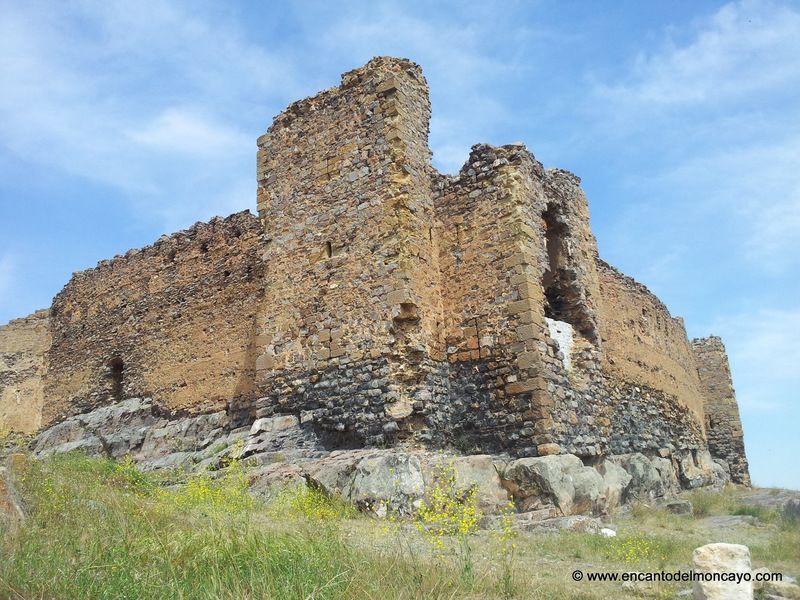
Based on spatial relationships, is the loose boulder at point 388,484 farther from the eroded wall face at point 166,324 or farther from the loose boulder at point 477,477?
the eroded wall face at point 166,324

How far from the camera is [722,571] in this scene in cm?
468

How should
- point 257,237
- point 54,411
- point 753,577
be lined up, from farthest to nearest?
point 54,411 < point 257,237 < point 753,577

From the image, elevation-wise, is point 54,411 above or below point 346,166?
below

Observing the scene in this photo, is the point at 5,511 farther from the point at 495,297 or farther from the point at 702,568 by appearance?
the point at 495,297

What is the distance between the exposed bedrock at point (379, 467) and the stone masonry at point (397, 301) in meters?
0.36

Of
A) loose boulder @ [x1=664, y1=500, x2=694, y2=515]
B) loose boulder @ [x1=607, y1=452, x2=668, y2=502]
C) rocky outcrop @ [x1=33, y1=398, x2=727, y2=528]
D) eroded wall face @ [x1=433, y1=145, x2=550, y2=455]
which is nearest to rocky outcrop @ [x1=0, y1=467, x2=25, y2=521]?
rocky outcrop @ [x1=33, y1=398, x2=727, y2=528]

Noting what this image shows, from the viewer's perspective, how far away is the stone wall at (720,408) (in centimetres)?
2073

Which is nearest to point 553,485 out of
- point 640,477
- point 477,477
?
point 477,477

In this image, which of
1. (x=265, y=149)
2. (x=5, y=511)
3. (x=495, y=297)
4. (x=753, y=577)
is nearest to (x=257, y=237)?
(x=265, y=149)

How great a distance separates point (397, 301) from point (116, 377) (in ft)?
27.5

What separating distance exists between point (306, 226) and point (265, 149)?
1.91 metres

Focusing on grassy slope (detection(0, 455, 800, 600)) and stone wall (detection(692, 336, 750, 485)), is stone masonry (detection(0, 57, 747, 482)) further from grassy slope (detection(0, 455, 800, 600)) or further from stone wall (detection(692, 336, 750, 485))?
stone wall (detection(692, 336, 750, 485))

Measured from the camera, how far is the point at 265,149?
12281mm

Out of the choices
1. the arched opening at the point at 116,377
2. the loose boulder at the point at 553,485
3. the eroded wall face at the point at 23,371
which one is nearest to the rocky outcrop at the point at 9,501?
the loose boulder at the point at 553,485
